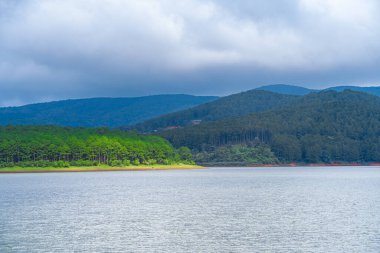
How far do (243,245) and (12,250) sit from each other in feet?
74.2

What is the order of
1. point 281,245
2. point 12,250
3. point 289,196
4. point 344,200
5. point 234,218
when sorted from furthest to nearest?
point 289,196 < point 344,200 < point 234,218 < point 281,245 < point 12,250

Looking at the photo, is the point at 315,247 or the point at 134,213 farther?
the point at 134,213

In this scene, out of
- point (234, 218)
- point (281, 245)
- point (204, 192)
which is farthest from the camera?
point (204, 192)

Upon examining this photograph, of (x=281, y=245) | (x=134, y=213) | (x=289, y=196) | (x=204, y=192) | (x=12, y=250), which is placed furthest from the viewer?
(x=204, y=192)

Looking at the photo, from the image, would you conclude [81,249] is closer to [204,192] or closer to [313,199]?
[313,199]

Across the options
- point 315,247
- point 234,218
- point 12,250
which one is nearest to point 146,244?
point 12,250

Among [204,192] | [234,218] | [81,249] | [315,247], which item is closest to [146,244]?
[81,249]

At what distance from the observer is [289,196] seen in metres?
110

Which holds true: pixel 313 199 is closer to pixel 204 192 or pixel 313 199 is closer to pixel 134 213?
pixel 204 192

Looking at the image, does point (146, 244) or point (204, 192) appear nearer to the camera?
point (146, 244)

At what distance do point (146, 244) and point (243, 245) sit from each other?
995 cm

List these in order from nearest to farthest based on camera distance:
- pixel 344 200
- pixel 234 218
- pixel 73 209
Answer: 1. pixel 234 218
2. pixel 73 209
3. pixel 344 200

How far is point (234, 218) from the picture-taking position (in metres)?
75.4

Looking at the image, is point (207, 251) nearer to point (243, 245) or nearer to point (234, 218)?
point (243, 245)
